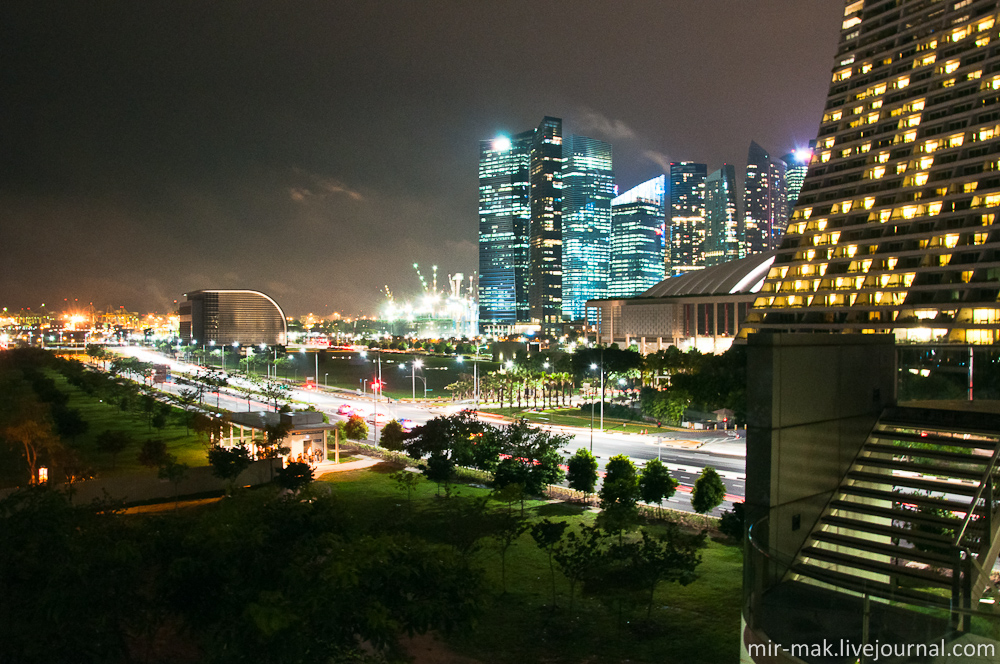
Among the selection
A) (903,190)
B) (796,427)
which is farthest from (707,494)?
(903,190)

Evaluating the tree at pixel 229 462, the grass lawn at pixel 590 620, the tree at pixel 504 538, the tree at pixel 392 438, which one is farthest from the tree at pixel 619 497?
the tree at pixel 229 462

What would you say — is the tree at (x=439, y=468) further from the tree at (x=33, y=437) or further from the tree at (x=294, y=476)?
the tree at (x=33, y=437)

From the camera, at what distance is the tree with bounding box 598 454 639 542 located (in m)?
14.4

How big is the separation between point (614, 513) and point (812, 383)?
556 centimetres

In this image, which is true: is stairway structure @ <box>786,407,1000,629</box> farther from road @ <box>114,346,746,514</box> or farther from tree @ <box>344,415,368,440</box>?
tree @ <box>344,415,368,440</box>

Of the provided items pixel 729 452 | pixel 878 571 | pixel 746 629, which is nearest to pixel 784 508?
pixel 878 571

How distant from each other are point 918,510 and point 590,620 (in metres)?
6.07

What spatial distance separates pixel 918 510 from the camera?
1021cm

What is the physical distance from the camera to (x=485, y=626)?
1286cm

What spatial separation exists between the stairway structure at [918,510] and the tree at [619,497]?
4689 millimetres

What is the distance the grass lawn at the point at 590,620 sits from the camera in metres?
11.7

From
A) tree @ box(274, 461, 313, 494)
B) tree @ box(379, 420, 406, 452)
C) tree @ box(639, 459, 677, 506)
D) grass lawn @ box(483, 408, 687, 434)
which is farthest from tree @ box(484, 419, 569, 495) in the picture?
grass lawn @ box(483, 408, 687, 434)

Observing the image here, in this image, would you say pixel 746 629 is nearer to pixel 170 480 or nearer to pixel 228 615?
pixel 228 615

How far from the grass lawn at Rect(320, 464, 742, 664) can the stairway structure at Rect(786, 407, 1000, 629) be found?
10.3 ft
